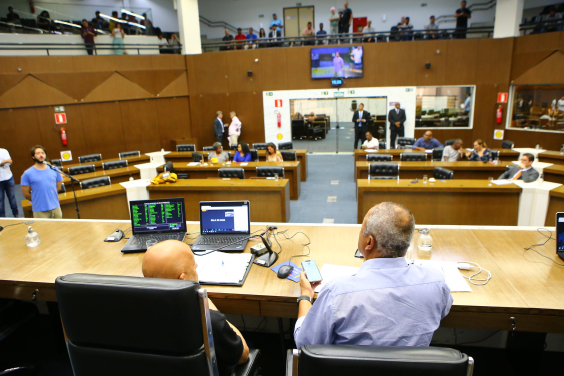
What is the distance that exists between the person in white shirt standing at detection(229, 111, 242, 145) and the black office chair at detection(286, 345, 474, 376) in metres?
11.6

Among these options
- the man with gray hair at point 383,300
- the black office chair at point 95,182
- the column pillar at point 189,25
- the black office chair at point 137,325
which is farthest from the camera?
the column pillar at point 189,25

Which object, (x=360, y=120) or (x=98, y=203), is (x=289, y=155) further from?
(x=98, y=203)

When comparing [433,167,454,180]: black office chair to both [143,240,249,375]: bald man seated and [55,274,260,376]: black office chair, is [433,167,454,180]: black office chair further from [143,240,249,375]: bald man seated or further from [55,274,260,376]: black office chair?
[55,274,260,376]: black office chair

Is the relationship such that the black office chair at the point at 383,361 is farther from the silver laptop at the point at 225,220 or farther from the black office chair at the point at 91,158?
the black office chair at the point at 91,158

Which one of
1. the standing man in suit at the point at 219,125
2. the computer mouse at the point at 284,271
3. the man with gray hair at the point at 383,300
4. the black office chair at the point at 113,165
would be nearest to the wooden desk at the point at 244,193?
the black office chair at the point at 113,165

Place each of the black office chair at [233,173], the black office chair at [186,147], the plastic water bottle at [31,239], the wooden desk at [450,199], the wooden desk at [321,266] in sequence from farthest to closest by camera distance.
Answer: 1. the black office chair at [186,147]
2. the black office chair at [233,173]
3. the wooden desk at [450,199]
4. the plastic water bottle at [31,239]
5. the wooden desk at [321,266]

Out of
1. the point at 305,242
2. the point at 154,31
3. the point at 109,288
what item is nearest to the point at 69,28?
the point at 154,31

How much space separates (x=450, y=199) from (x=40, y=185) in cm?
579

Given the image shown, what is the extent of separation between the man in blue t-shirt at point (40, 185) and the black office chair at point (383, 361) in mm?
4758

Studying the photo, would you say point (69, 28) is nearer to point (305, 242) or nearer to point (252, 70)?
point (252, 70)

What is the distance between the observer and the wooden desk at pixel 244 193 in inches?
232

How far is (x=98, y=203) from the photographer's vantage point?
5.86 metres

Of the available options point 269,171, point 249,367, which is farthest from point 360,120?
point 249,367

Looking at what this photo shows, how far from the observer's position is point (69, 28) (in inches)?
462
